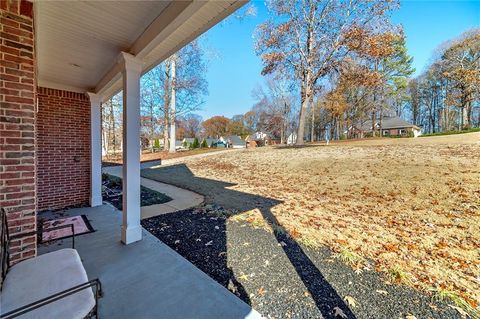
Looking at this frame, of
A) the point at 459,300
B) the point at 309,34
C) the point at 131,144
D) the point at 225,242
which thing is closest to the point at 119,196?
the point at 131,144

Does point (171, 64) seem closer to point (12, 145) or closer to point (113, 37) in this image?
point (113, 37)

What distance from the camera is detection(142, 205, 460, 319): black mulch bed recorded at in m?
2.03

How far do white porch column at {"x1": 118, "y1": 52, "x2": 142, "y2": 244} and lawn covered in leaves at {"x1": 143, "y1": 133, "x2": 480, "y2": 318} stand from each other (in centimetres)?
212

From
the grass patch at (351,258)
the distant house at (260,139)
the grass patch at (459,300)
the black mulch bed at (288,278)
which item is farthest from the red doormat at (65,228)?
the distant house at (260,139)

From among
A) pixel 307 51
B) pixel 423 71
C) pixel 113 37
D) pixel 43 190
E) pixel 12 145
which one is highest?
pixel 423 71

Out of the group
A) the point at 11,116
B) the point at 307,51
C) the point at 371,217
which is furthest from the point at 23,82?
the point at 307,51

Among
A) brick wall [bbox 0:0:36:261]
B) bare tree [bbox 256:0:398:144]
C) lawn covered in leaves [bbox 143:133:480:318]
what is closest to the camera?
brick wall [bbox 0:0:36:261]

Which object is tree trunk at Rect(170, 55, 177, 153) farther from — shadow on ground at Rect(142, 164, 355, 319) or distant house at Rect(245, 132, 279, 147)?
distant house at Rect(245, 132, 279, 147)

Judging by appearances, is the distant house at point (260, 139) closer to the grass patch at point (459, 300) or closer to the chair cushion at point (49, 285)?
the grass patch at point (459, 300)

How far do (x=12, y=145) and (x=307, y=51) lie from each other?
15349mm

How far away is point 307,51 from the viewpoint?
14109mm

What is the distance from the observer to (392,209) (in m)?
4.94

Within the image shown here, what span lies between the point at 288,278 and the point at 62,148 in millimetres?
5159

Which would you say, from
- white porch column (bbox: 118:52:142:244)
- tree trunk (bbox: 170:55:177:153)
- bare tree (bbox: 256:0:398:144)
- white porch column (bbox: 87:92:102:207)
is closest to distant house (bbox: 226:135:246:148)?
tree trunk (bbox: 170:55:177:153)
